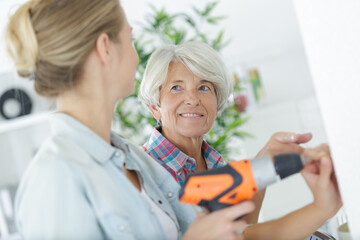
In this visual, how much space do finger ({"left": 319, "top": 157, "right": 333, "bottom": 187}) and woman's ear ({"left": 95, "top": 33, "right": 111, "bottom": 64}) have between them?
51 cm

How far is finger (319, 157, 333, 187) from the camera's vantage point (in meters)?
0.88

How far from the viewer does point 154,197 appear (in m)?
1.01

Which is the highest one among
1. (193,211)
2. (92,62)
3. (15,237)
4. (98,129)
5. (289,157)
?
(92,62)

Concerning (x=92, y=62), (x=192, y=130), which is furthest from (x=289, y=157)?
(x=192, y=130)

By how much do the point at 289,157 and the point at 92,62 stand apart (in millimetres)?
460

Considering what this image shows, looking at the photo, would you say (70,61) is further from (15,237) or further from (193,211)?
(15,237)

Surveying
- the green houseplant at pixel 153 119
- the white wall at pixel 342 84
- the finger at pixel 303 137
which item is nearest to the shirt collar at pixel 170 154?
the finger at pixel 303 137

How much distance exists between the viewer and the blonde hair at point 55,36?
0.84 meters

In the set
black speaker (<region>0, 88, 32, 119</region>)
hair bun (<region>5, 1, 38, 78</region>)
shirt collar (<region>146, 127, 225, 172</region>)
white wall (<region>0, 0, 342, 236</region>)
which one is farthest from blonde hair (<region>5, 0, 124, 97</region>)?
black speaker (<region>0, 88, 32, 119</region>)

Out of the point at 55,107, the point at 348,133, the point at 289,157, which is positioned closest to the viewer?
the point at 348,133

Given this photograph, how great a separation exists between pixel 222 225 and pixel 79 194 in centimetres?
29

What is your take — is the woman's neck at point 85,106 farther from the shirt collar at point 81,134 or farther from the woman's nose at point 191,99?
the woman's nose at point 191,99

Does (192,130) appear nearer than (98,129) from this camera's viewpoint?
No

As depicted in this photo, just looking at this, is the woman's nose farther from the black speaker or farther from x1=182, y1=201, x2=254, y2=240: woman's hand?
the black speaker
